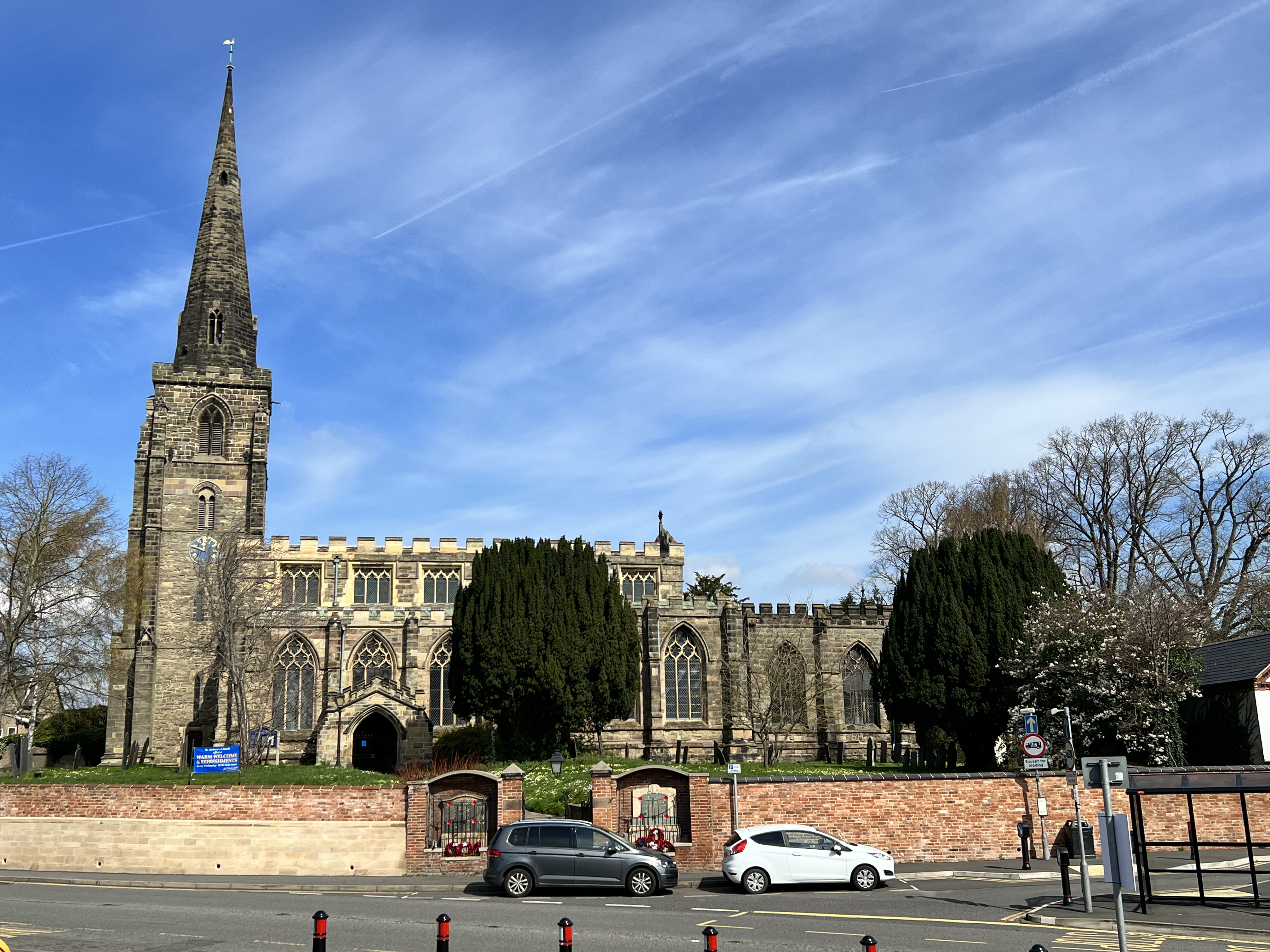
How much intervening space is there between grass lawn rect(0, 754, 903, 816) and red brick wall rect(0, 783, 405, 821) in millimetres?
3272

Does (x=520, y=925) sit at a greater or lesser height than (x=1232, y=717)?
lesser

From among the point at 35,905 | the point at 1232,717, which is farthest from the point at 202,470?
the point at 1232,717

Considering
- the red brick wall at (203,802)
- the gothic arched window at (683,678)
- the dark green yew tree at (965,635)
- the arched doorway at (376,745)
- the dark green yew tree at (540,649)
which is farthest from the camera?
the gothic arched window at (683,678)

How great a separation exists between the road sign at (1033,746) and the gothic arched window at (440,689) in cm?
2932

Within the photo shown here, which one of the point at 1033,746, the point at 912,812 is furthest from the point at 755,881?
the point at 1033,746

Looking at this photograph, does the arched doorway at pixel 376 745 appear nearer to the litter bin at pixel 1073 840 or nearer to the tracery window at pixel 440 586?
the tracery window at pixel 440 586

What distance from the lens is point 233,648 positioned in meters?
39.8

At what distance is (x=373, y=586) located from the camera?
50219 millimetres

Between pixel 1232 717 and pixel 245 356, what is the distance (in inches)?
1773

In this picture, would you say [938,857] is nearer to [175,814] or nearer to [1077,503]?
[175,814]

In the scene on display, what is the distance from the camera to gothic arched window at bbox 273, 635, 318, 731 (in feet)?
145

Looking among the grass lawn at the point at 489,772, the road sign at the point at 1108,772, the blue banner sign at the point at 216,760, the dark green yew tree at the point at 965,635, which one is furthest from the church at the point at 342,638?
the road sign at the point at 1108,772

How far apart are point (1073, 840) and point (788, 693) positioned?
22.0 m

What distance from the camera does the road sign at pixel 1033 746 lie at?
66.9ft
